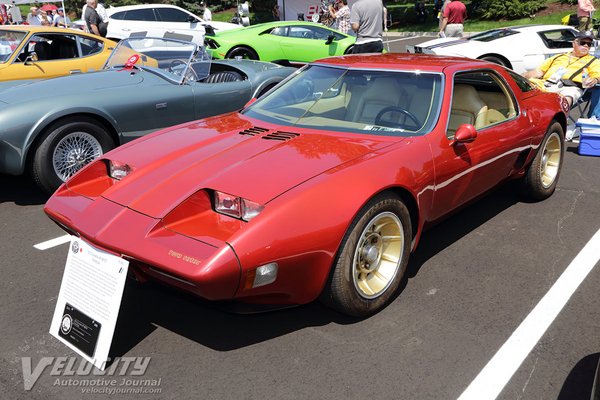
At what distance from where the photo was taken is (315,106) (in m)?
3.79

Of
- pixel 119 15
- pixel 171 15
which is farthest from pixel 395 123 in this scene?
pixel 171 15

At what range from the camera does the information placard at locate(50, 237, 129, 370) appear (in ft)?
8.36

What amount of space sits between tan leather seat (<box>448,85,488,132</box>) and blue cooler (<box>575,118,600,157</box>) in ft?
8.81

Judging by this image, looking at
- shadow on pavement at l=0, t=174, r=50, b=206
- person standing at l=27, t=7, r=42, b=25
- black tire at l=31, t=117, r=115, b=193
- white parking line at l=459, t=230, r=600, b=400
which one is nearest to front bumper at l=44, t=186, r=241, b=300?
white parking line at l=459, t=230, r=600, b=400

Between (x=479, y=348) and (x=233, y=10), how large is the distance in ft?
124

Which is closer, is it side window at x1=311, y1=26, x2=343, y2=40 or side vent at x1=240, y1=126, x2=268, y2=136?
side vent at x1=240, y1=126, x2=268, y2=136

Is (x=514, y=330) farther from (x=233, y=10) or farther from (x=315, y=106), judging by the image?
(x=233, y=10)

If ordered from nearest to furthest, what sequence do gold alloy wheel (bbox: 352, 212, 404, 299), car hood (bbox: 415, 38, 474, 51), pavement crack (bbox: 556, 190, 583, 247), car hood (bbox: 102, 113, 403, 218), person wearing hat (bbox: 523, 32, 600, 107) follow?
car hood (bbox: 102, 113, 403, 218) < gold alloy wheel (bbox: 352, 212, 404, 299) < pavement crack (bbox: 556, 190, 583, 247) < person wearing hat (bbox: 523, 32, 600, 107) < car hood (bbox: 415, 38, 474, 51)

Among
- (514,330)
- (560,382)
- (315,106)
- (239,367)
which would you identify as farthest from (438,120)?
(239,367)

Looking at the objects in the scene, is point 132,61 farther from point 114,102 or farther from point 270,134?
point 270,134
